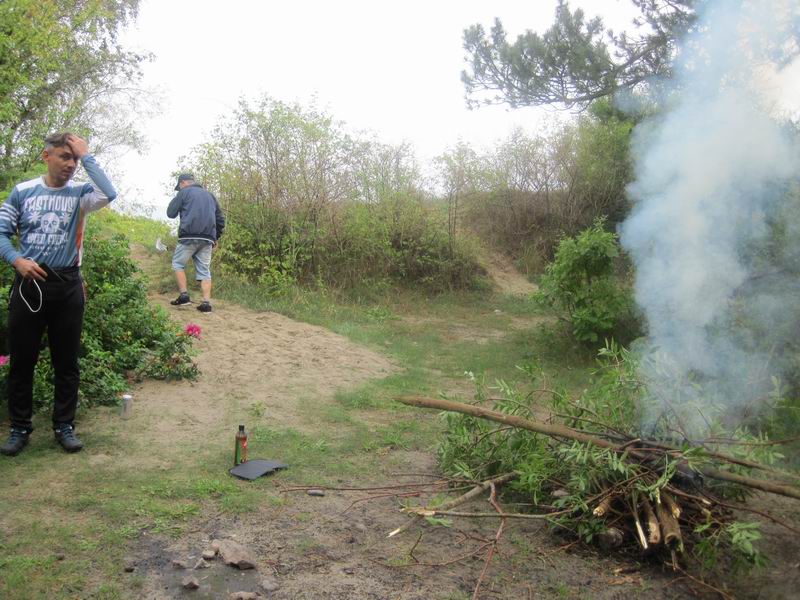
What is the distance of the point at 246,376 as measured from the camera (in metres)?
6.81

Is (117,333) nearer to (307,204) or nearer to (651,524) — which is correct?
(651,524)

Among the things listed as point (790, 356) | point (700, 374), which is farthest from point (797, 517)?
point (790, 356)

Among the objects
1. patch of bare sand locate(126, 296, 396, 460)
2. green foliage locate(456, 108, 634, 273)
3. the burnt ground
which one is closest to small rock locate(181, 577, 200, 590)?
the burnt ground

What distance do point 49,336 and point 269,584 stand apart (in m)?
2.44

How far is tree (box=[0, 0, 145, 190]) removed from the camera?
8281mm

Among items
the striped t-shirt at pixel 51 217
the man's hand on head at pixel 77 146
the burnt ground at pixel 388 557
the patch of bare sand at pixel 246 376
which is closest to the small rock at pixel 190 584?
the burnt ground at pixel 388 557

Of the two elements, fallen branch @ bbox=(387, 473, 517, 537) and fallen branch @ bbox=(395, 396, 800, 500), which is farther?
fallen branch @ bbox=(387, 473, 517, 537)

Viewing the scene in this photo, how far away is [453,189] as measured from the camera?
1435 centimetres

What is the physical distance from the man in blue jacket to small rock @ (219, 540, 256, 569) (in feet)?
19.1

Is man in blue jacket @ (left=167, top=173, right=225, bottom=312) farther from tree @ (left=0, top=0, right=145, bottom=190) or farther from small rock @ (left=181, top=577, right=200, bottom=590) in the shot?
small rock @ (left=181, top=577, right=200, bottom=590)

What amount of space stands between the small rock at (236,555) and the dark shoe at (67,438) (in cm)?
168

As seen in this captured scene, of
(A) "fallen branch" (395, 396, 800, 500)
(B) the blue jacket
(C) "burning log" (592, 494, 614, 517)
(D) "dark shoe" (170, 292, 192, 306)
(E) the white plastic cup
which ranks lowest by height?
(C) "burning log" (592, 494, 614, 517)

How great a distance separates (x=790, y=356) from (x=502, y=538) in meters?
3.27

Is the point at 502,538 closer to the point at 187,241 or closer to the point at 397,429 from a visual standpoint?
the point at 397,429
